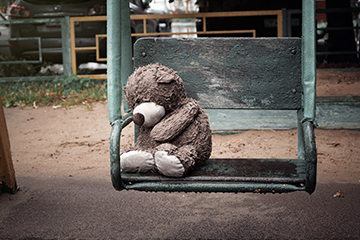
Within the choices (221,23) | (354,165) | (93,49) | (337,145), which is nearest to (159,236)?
(354,165)

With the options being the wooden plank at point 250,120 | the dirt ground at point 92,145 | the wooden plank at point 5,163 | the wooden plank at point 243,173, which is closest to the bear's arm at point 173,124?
the wooden plank at point 243,173

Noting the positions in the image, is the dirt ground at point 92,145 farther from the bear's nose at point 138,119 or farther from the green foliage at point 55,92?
the bear's nose at point 138,119

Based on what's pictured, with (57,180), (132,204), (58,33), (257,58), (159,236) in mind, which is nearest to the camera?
(159,236)

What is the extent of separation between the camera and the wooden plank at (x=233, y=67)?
2.51 metres

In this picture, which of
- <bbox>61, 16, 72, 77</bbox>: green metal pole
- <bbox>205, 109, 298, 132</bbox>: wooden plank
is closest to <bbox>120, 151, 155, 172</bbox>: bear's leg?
<bbox>205, 109, 298, 132</bbox>: wooden plank

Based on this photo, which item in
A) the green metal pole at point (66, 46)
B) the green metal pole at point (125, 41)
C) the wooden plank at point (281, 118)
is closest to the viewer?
the green metal pole at point (125, 41)

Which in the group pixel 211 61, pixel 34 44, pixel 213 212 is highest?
pixel 34 44

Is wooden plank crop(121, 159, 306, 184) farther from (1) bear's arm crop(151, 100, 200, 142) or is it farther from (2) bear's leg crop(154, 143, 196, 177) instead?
(1) bear's arm crop(151, 100, 200, 142)

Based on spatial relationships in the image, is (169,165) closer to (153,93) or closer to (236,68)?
(153,93)

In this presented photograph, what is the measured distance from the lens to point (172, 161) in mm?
1933

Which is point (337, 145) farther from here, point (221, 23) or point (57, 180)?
point (221, 23)

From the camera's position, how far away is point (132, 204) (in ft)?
9.46

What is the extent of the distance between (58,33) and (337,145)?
20.4 ft

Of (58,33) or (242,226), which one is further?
(58,33)
